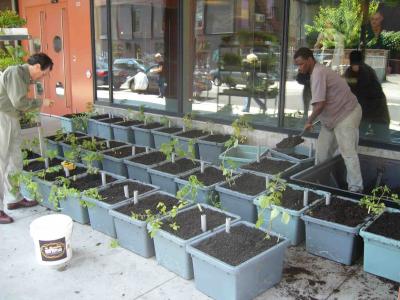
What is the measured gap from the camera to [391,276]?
10.0 feet

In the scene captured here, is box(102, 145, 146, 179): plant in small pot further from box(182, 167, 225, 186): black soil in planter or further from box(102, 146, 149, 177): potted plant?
box(182, 167, 225, 186): black soil in planter

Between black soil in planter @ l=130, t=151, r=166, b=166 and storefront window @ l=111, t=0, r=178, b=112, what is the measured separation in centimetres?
162

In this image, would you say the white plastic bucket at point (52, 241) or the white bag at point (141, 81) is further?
the white bag at point (141, 81)

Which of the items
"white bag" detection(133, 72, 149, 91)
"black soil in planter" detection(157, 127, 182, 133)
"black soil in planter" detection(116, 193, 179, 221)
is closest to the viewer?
"black soil in planter" detection(116, 193, 179, 221)

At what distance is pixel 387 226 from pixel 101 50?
5.97 m

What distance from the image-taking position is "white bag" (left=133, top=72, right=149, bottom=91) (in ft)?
23.5

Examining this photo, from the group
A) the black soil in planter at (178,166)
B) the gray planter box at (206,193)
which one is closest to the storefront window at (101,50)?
the black soil in planter at (178,166)

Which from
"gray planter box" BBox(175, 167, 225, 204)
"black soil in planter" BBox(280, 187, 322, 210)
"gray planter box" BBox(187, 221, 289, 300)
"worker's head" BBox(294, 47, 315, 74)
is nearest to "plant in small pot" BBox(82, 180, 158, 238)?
"gray planter box" BBox(175, 167, 225, 204)

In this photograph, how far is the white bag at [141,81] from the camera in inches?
281

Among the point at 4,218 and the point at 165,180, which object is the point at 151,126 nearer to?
the point at 165,180

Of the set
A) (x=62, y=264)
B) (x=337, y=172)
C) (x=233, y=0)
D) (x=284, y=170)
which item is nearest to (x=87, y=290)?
(x=62, y=264)

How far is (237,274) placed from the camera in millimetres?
2689

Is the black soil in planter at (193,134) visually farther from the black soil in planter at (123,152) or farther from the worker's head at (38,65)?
the worker's head at (38,65)

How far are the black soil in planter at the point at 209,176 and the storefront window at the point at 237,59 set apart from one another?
1.36m
